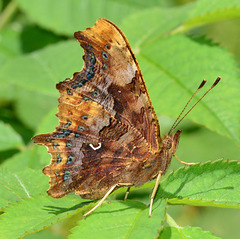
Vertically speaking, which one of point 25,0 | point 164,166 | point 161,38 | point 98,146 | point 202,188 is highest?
point 25,0

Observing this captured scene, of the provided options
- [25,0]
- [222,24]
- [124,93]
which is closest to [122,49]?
[124,93]

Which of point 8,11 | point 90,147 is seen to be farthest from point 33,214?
point 8,11

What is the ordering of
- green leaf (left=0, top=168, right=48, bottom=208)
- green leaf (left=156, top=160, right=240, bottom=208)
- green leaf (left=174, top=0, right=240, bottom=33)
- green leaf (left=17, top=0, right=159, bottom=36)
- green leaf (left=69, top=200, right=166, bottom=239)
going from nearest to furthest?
green leaf (left=69, top=200, right=166, bottom=239) → green leaf (left=156, top=160, right=240, bottom=208) → green leaf (left=0, top=168, right=48, bottom=208) → green leaf (left=174, top=0, right=240, bottom=33) → green leaf (left=17, top=0, right=159, bottom=36)

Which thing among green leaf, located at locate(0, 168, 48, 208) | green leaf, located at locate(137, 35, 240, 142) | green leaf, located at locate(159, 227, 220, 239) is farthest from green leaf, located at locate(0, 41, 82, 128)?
green leaf, located at locate(159, 227, 220, 239)

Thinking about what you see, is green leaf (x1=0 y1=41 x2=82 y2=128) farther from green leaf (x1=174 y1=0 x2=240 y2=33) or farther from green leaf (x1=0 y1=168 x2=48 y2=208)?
green leaf (x1=0 y1=168 x2=48 y2=208)

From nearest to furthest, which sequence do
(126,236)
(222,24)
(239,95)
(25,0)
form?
(126,236) < (239,95) < (25,0) < (222,24)

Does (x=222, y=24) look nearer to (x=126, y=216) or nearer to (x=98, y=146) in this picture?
(x=98, y=146)
